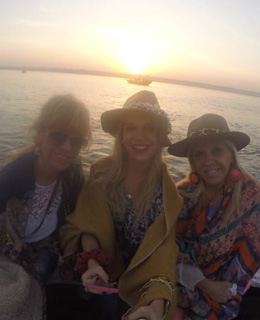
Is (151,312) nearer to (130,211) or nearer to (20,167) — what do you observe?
(130,211)

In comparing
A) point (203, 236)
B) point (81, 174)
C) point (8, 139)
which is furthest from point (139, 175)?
point (8, 139)

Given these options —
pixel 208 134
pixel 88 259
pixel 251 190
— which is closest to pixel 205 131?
pixel 208 134

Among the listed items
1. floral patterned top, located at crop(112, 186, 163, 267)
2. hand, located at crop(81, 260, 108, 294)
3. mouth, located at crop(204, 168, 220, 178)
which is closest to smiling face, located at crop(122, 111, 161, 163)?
floral patterned top, located at crop(112, 186, 163, 267)

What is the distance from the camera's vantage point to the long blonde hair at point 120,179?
3.37 meters

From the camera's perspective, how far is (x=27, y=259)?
3.40 meters

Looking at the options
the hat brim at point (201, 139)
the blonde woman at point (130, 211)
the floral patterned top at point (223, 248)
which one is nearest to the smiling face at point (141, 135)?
the blonde woman at point (130, 211)

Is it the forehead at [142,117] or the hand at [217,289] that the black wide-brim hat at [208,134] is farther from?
the hand at [217,289]

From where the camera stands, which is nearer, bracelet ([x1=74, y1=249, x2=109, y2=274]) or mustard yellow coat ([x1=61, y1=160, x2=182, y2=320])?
mustard yellow coat ([x1=61, y1=160, x2=182, y2=320])

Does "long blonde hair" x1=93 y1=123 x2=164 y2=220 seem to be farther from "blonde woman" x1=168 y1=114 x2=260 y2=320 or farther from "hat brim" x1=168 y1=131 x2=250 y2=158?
"blonde woman" x1=168 y1=114 x2=260 y2=320

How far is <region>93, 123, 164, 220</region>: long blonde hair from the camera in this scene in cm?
337

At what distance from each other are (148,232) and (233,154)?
1.32 metres

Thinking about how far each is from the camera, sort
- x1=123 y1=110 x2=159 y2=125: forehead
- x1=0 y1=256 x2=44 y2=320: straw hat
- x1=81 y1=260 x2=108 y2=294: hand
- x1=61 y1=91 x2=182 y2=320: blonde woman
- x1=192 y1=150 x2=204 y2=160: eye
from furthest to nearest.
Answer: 1. x1=192 y1=150 x2=204 y2=160: eye
2. x1=123 y1=110 x2=159 y2=125: forehead
3. x1=61 y1=91 x2=182 y2=320: blonde woman
4. x1=81 y1=260 x2=108 y2=294: hand
5. x1=0 y1=256 x2=44 y2=320: straw hat

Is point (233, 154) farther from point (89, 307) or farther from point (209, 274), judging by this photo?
point (89, 307)

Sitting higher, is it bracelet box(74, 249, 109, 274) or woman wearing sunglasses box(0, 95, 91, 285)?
woman wearing sunglasses box(0, 95, 91, 285)
